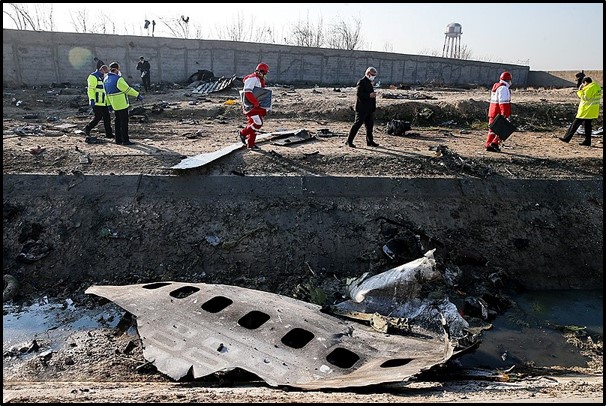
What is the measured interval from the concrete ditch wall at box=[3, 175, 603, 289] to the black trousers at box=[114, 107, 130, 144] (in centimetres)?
224

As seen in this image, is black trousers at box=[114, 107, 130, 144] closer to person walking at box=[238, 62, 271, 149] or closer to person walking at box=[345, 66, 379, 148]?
person walking at box=[238, 62, 271, 149]

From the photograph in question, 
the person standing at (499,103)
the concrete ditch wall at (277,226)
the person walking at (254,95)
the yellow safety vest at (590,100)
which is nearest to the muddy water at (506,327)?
the concrete ditch wall at (277,226)

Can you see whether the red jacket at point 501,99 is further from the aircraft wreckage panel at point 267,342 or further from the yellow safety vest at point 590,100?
the aircraft wreckage panel at point 267,342

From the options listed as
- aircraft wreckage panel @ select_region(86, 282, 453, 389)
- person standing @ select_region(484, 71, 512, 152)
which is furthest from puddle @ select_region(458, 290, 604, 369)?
person standing @ select_region(484, 71, 512, 152)

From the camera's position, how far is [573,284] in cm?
694

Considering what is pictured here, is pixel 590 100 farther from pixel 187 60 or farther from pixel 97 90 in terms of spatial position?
pixel 187 60

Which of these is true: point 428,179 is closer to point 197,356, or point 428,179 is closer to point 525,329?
point 525,329

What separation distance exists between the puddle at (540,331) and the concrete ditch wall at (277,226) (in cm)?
37

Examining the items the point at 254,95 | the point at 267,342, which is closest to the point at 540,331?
the point at 267,342

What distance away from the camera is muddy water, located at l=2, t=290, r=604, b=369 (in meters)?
5.20

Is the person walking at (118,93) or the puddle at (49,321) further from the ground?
the person walking at (118,93)

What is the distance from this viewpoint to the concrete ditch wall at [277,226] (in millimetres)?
6617

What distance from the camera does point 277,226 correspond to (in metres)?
7.02

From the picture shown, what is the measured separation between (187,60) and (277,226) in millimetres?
18762
